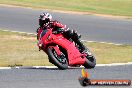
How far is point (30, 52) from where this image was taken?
1794 centimetres

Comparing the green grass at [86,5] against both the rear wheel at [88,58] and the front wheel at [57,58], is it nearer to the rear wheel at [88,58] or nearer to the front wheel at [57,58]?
the rear wheel at [88,58]

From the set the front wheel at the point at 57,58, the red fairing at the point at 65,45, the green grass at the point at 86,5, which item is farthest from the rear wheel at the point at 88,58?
the green grass at the point at 86,5

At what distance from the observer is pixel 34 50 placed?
18.6 m

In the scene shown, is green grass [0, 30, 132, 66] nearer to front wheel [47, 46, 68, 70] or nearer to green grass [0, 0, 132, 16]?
front wheel [47, 46, 68, 70]

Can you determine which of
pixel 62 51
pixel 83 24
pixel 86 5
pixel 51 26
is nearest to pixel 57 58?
pixel 62 51

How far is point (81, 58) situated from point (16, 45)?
609 centimetres

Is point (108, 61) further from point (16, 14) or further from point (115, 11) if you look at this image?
point (115, 11)

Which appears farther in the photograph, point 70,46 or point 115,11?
point 115,11

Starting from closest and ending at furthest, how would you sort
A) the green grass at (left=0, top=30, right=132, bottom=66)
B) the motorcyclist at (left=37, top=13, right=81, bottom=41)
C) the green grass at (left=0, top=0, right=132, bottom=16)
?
the motorcyclist at (left=37, top=13, right=81, bottom=41)
the green grass at (left=0, top=30, right=132, bottom=66)
the green grass at (left=0, top=0, right=132, bottom=16)

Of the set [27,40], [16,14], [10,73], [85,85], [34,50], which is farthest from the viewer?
[16,14]

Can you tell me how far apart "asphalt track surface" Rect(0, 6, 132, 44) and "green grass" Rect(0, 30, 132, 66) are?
182 centimetres

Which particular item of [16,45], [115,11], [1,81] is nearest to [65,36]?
[1,81]

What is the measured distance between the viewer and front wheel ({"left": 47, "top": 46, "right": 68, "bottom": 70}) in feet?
44.1

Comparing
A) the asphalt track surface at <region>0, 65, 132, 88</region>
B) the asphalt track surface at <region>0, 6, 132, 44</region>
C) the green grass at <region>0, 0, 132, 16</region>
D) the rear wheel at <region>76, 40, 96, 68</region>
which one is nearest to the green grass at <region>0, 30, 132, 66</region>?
the rear wheel at <region>76, 40, 96, 68</region>
